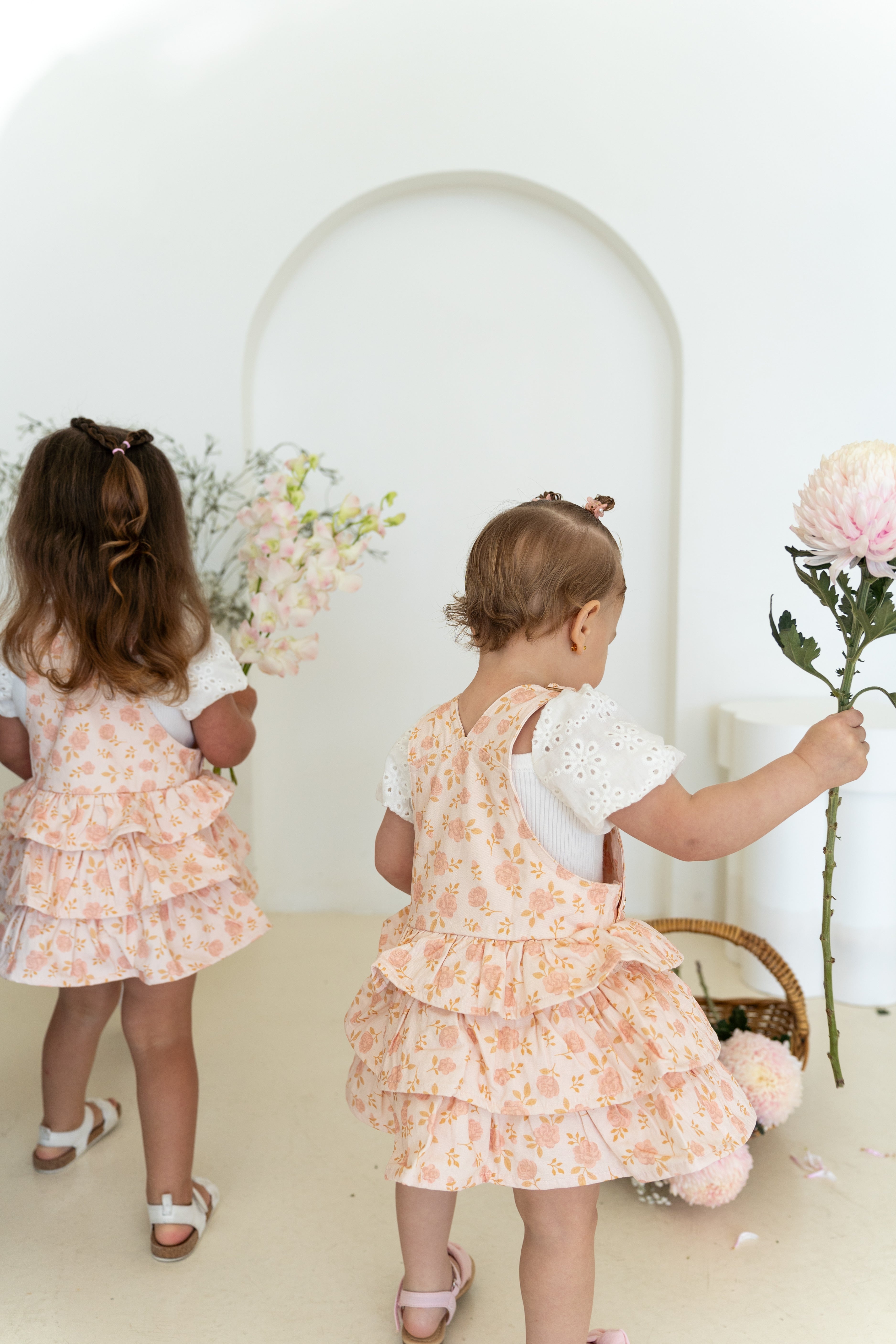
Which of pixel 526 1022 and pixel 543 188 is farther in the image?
pixel 543 188

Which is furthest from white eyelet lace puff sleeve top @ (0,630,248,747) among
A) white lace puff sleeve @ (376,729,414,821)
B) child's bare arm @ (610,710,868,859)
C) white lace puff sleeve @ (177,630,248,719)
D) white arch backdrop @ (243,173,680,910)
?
white arch backdrop @ (243,173,680,910)

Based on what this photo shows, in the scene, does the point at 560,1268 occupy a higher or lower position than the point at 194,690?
lower

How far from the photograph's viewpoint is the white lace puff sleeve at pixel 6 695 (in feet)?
5.36

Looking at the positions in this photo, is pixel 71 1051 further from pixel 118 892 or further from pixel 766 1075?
pixel 766 1075

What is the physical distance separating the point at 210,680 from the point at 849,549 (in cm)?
95

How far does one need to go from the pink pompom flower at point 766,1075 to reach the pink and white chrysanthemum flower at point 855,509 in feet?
3.13

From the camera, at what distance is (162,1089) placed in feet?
5.22

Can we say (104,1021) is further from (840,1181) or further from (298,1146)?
(840,1181)

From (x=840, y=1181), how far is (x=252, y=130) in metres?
2.79

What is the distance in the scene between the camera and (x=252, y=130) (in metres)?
2.71

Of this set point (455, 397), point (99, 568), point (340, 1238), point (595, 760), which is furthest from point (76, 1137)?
point (455, 397)

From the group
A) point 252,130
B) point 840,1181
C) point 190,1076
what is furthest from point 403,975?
point 252,130

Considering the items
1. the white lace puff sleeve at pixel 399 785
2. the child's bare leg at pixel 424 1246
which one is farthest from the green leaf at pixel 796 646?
the child's bare leg at pixel 424 1246

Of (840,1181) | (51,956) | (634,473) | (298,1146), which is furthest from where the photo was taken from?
(634,473)
